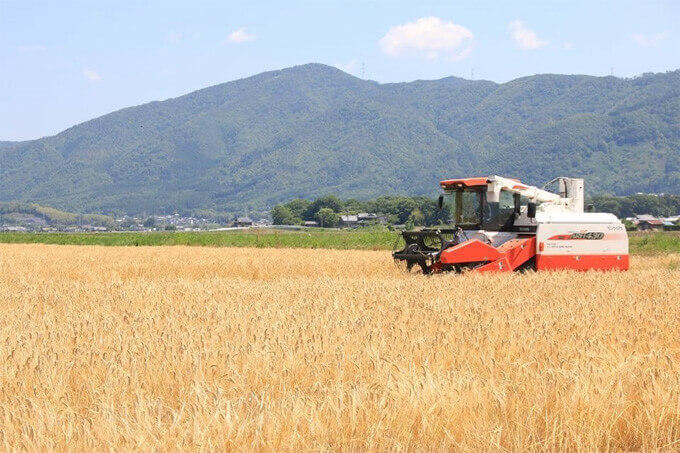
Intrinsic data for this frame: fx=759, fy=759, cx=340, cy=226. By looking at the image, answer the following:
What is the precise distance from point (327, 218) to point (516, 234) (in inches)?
5124

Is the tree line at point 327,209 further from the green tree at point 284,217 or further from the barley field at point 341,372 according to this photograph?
the barley field at point 341,372

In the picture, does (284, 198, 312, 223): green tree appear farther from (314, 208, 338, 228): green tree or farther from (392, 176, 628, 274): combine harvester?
(392, 176, 628, 274): combine harvester

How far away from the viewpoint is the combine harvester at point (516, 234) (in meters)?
14.9

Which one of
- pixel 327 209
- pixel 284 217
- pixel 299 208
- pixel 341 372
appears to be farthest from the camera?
pixel 299 208

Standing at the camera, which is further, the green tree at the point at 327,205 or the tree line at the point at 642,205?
the green tree at the point at 327,205

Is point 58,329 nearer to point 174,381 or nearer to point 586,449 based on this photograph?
point 174,381

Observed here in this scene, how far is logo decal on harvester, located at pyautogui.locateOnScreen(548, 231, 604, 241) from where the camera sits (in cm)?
1518

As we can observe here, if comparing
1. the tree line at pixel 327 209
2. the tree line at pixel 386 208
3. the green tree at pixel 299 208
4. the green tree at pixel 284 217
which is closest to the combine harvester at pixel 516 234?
the tree line at pixel 386 208

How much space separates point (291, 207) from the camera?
16988cm

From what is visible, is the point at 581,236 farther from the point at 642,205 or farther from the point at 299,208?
the point at 299,208

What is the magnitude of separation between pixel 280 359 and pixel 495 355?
5.86 ft

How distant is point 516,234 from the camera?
15.9 m

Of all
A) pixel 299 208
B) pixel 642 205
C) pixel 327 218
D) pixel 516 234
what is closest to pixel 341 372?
pixel 516 234

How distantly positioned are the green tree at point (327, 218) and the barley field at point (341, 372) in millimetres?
133286
